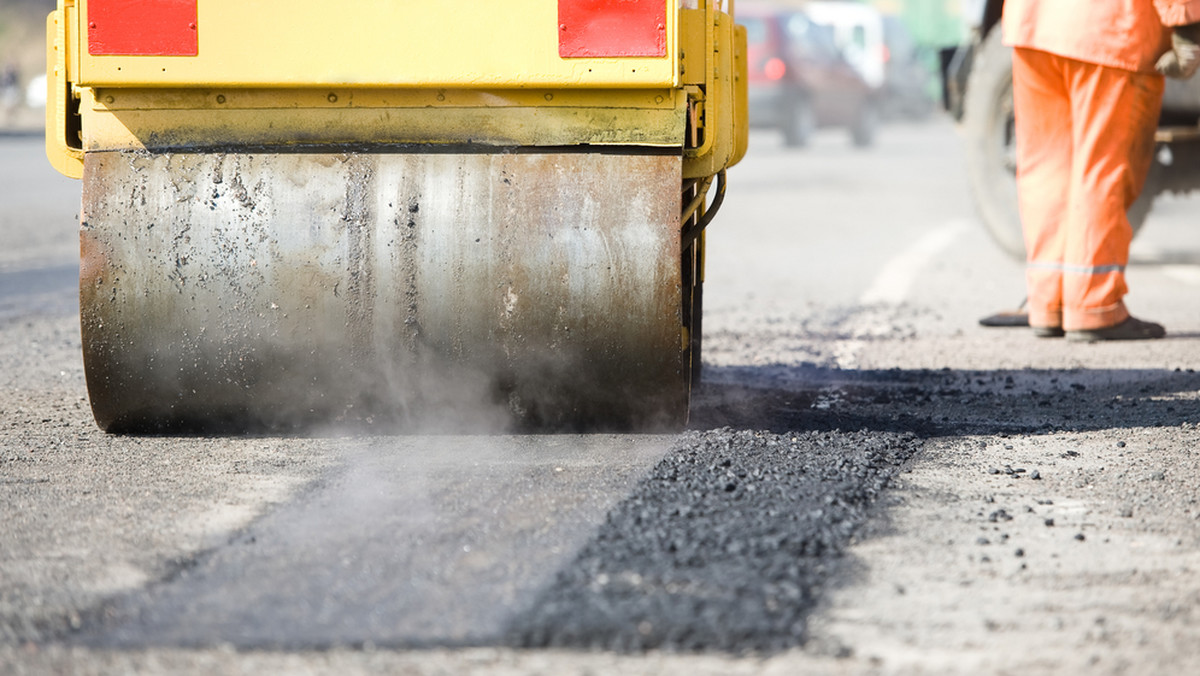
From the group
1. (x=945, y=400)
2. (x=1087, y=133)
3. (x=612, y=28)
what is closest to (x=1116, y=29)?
(x=1087, y=133)

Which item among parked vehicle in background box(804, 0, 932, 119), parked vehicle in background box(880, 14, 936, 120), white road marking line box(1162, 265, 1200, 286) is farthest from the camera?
parked vehicle in background box(880, 14, 936, 120)

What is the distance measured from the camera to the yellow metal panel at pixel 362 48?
3613 millimetres

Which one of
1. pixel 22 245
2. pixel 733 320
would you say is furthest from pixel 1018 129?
pixel 22 245

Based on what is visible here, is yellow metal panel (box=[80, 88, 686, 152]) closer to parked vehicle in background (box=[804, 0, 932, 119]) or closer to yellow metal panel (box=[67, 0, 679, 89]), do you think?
yellow metal panel (box=[67, 0, 679, 89])

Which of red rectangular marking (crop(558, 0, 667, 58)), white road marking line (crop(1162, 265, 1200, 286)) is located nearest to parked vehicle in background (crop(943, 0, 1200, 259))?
white road marking line (crop(1162, 265, 1200, 286))

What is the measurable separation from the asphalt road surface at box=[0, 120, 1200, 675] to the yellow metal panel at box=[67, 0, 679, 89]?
908mm

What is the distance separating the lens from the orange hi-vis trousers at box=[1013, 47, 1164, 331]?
5672 millimetres

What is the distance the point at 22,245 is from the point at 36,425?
522cm

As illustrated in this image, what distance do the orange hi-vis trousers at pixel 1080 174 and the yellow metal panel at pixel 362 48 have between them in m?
2.74

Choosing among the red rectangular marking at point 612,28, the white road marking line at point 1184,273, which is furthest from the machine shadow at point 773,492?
the white road marking line at point 1184,273

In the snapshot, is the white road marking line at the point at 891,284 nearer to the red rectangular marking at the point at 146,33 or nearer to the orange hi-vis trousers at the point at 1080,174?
the orange hi-vis trousers at the point at 1080,174

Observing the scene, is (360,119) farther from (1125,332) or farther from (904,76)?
(904,76)

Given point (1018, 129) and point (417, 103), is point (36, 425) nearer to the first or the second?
point (417, 103)

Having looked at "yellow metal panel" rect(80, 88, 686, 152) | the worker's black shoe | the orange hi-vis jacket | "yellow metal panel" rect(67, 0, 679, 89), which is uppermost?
the orange hi-vis jacket
